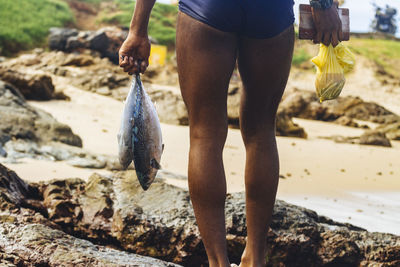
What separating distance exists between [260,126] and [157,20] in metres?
35.3

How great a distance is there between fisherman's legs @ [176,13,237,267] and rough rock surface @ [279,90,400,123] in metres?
13.6

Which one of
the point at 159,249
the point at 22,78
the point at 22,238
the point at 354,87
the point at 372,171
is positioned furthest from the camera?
the point at 354,87

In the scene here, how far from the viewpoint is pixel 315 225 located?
11.0 feet

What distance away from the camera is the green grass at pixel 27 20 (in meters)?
27.6

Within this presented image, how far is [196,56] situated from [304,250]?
160 cm

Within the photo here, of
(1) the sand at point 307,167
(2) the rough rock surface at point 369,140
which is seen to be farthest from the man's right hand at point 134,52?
(2) the rough rock surface at point 369,140

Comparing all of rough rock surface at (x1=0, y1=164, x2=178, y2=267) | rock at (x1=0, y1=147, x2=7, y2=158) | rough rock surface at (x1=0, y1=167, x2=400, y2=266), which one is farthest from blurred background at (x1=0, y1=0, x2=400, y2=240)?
→ rough rock surface at (x1=0, y1=164, x2=178, y2=267)

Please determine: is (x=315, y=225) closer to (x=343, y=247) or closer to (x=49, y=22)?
(x=343, y=247)

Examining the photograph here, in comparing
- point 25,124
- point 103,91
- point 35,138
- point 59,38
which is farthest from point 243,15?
point 59,38

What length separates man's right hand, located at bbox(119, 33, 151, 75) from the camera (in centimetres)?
237

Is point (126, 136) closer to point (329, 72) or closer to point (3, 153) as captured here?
point (329, 72)

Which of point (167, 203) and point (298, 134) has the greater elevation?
point (167, 203)

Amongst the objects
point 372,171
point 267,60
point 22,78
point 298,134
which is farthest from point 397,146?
point 267,60

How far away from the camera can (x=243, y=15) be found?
220cm
